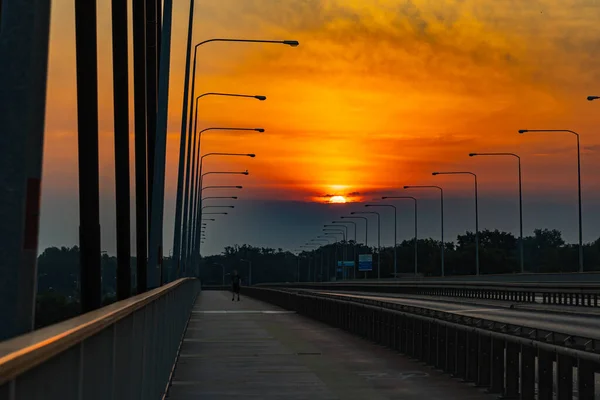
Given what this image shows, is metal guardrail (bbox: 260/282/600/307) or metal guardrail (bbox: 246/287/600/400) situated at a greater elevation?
metal guardrail (bbox: 260/282/600/307)

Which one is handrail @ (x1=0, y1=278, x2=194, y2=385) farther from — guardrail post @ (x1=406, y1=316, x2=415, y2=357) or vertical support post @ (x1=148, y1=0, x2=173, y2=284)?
vertical support post @ (x1=148, y1=0, x2=173, y2=284)

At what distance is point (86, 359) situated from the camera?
21.5 ft

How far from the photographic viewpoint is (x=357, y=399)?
53.4 feet

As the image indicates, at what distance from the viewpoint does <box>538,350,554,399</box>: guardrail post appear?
1355 cm

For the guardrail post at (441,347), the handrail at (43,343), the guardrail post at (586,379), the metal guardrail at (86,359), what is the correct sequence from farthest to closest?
the guardrail post at (441,347) < the guardrail post at (586,379) < the metal guardrail at (86,359) < the handrail at (43,343)

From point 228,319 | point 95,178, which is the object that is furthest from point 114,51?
point 228,319

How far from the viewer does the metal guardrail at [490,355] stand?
12820 millimetres

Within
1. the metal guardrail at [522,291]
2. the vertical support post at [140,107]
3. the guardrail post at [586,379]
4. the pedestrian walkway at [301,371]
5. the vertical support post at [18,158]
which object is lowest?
the pedestrian walkway at [301,371]

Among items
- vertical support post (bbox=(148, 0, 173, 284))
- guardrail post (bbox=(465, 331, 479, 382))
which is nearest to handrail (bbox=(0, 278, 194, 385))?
guardrail post (bbox=(465, 331, 479, 382))

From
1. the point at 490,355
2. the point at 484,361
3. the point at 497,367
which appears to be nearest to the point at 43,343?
the point at 497,367

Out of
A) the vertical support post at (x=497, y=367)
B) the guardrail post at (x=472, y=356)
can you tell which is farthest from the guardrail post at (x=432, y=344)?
the vertical support post at (x=497, y=367)

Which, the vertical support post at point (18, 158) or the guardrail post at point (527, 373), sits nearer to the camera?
the vertical support post at point (18, 158)

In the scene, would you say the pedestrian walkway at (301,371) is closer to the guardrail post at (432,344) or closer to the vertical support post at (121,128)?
the guardrail post at (432,344)

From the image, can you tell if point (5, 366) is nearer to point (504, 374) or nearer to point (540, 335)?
point (540, 335)
